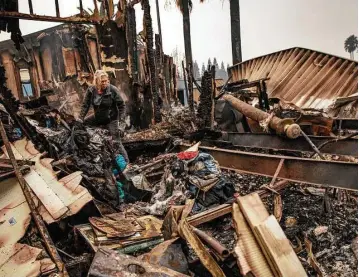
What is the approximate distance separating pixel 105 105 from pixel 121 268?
3.36m

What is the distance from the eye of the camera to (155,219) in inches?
121

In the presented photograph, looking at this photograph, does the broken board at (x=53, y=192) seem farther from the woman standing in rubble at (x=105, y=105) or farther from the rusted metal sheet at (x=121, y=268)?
the woman standing in rubble at (x=105, y=105)

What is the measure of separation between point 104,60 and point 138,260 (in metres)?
5.78

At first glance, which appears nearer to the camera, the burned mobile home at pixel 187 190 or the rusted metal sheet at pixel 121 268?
the rusted metal sheet at pixel 121 268

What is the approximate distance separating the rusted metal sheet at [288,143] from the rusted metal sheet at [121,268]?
2.95m

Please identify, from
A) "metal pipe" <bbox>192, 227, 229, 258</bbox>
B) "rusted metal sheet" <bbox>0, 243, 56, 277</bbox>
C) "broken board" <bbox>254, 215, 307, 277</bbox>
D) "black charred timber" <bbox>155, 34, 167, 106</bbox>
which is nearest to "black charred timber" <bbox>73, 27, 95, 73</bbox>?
"black charred timber" <bbox>155, 34, 167, 106</bbox>

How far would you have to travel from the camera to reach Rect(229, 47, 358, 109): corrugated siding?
5.64 m

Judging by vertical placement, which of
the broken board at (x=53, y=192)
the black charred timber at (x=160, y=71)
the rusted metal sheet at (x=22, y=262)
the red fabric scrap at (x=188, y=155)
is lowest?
the rusted metal sheet at (x=22, y=262)

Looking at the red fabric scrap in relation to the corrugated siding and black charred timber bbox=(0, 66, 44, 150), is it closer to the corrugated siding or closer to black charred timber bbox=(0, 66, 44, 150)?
black charred timber bbox=(0, 66, 44, 150)

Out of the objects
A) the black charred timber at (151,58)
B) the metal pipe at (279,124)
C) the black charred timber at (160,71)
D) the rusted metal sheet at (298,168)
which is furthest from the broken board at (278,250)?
the black charred timber at (160,71)

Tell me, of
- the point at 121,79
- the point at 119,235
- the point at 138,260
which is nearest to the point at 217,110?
the point at 121,79

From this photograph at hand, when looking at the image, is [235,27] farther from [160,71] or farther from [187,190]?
[187,190]

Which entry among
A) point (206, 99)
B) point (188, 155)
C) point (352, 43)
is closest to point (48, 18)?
point (206, 99)

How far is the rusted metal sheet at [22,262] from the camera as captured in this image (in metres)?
2.20
